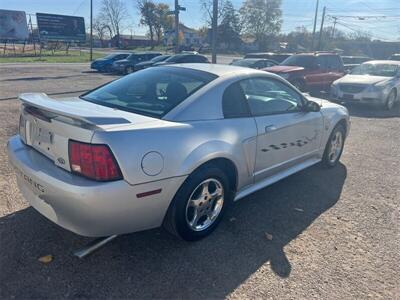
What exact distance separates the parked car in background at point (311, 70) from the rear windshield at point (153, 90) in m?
9.23

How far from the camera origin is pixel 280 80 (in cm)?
401

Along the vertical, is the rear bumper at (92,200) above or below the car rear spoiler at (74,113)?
below

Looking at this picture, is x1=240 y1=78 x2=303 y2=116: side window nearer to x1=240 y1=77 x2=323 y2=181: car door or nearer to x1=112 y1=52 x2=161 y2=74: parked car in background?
x1=240 y1=77 x2=323 y2=181: car door

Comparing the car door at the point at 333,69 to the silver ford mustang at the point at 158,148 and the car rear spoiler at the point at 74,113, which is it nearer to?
the silver ford mustang at the point at 158,148

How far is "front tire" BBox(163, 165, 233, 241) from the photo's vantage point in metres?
2.78

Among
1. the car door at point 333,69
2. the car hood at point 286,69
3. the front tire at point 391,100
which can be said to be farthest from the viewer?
the car door at point 333,69

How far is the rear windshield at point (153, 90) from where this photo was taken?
A: 9.95ft

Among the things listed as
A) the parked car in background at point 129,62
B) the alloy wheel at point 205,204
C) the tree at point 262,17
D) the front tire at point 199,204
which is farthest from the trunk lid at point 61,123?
the tree at point 262,17

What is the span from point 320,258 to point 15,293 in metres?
2.42

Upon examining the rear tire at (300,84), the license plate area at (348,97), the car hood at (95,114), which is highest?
the car hood at (95,114)

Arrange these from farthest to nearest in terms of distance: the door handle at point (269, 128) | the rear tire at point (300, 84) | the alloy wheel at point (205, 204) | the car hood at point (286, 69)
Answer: the rear tire at point (300, 84) < the car hood at point (286, 69) < the door handle at point (269, 128) < the alloy wheel at point (205, 204)

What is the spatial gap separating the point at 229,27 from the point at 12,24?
4519cm

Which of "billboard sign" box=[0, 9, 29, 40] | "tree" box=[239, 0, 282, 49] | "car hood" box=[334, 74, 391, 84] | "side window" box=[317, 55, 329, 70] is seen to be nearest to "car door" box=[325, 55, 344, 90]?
"side window" box=[317, 55, 329, 70]

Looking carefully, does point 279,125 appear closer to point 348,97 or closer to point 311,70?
point 348,97
